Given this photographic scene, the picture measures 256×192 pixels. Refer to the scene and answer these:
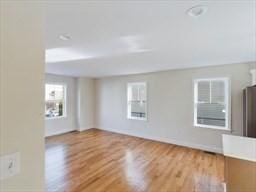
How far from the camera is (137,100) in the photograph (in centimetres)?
608

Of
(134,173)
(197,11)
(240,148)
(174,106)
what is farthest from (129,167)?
(197,11)

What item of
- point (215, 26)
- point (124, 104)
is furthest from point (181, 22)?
Result: point (124, 104)

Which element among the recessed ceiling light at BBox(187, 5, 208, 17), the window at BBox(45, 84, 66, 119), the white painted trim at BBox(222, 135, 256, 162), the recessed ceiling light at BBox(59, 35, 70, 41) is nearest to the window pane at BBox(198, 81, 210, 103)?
the white painted trim at BBox(222, 135, 256, 162)

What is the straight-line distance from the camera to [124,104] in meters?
6.35

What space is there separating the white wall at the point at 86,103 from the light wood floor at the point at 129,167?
179cm

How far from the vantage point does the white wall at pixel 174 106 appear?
407 centimetres

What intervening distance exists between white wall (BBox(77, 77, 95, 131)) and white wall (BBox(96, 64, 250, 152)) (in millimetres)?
997

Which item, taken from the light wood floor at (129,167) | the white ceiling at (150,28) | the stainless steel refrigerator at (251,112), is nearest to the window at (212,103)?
the light wood floor at (129,167)

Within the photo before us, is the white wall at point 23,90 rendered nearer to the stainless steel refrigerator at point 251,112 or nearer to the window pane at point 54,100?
the stainless steel refrigerator at point 251,112

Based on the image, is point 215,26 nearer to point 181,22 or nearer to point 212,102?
point 181,22

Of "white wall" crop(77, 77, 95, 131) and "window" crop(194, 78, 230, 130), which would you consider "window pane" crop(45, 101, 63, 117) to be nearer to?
"white wall" crop(77, 77, 95, 131)

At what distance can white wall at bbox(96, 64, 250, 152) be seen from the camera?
4.07 meters

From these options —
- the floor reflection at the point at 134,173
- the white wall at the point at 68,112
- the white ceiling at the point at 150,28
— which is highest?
the white ceiling at the point at 150,28

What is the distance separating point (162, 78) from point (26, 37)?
15.5 feet
